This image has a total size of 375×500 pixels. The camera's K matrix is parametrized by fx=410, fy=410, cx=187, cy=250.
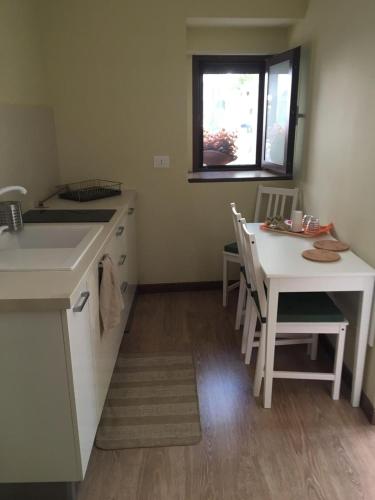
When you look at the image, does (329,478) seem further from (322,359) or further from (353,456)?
(322,359)

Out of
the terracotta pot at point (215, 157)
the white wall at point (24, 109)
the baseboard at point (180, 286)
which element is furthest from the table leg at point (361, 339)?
the terracotta pot at point (215, 157)

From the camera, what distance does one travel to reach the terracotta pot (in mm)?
3744

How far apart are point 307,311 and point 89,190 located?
1.77 metres

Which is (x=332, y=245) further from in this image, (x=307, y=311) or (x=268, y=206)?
(x=268, y=206)

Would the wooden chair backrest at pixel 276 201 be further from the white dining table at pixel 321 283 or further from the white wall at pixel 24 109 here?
the white wall at pixel 24 109

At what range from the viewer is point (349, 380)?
230cm

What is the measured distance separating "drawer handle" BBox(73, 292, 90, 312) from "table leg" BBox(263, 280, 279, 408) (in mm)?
895

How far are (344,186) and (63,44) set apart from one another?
2184 mm

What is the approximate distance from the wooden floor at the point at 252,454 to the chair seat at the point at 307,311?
48cm

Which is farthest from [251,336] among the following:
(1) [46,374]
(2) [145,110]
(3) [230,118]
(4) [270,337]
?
(3) [230,118]

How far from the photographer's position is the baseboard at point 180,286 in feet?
11.6

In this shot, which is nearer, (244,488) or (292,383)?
(244,488)

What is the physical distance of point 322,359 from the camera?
2.59m

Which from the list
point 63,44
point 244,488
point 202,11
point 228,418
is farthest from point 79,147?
point 244,488
